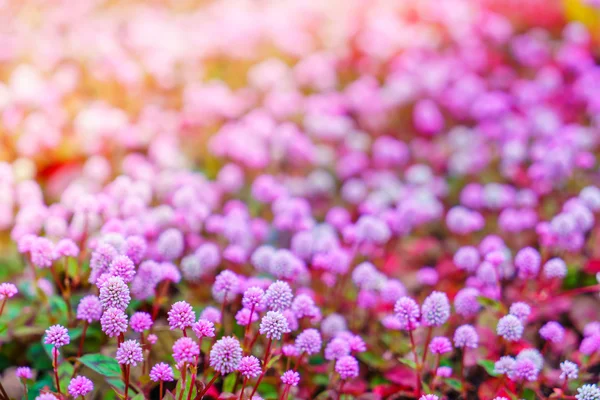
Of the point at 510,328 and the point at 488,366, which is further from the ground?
the point at 510,328

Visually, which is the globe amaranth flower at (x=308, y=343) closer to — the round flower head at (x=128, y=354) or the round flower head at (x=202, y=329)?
the round flower head at (x=202, y=329)

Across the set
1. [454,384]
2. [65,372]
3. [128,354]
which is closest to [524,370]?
[454,384]

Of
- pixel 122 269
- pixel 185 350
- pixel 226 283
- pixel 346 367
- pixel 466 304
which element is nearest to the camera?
pixel 185 350

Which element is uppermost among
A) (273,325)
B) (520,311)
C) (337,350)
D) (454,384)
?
(273,325)

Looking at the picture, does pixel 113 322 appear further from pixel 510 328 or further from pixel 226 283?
pixel 510 328

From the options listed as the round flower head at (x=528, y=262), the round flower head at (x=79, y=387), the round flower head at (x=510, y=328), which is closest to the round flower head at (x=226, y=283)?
the round flower head at (x=79, y=387)
